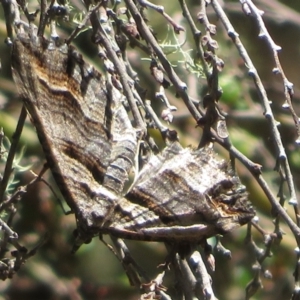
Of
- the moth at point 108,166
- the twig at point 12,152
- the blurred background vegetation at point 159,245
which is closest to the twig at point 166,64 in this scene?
the moth at point 108,166

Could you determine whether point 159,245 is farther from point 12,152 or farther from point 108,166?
point 12,152

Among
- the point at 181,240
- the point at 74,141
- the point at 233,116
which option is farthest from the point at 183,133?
the point at 181,240

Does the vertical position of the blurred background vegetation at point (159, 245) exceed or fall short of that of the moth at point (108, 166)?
it falls short

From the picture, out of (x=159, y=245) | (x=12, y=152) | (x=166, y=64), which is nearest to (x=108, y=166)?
(x=12, y=152)

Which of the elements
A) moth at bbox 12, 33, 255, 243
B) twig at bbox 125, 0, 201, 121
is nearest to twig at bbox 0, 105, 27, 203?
moth at bbox 12, 33, 255, 243

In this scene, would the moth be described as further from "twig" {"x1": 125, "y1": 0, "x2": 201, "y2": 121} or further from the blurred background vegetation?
the blurred background vegetation

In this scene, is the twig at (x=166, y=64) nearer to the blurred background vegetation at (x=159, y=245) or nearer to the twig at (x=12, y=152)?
the twig at (x=12, y=152)

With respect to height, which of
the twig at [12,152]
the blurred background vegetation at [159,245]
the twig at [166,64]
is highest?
the twig at [166,64]
